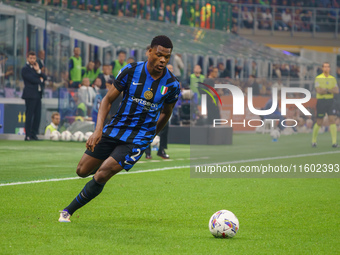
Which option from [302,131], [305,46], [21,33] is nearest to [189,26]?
[305,46]

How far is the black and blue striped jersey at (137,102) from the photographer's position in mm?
6801

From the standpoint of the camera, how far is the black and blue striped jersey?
680 centimetres

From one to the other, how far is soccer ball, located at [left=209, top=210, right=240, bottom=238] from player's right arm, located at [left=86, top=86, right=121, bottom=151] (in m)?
1.30

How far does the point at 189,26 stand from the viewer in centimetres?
3447

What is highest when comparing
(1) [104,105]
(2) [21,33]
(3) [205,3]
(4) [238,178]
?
(3) [205,3]

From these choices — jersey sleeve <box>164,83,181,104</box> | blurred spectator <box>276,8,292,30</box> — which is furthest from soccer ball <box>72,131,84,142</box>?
blurred spectator <box>276,8,292,30</box>

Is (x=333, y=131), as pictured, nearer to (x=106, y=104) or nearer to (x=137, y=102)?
(x=137, y=102)

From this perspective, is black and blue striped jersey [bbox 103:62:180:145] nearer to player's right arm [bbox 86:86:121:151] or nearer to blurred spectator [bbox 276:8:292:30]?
player's right arm [bbox 86:86:121:151]

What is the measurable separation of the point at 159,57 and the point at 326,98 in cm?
1264

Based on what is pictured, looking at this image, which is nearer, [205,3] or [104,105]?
[104,105]

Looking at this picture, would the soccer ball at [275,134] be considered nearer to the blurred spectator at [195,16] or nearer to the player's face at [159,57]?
the player's face at [159,57]

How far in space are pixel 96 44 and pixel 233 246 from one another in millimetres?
18745

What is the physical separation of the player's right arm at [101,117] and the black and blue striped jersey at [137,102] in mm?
131

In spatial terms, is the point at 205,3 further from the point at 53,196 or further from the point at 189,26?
the point at 53,196
